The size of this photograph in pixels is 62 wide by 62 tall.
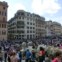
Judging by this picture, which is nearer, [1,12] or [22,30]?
[1,12]

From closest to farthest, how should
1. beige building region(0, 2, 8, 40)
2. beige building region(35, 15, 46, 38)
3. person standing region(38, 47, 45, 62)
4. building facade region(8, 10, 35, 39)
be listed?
person standing region(38, 47, 45, 62) → beige building region(0, 2, 8, 40) → building facade region(8, 10, 35, 39) → beige building region(35, 15, 46, 38)

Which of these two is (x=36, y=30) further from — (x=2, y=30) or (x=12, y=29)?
(x=2, y=30)

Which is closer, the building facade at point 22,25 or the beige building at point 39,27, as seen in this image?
the building facade at point 22,25

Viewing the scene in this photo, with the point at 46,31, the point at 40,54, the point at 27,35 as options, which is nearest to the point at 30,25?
the point at 27,35

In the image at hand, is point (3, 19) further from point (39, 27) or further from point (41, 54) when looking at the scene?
point (41, 54)

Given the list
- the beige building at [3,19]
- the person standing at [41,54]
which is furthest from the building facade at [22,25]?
the person standing at [41,54]

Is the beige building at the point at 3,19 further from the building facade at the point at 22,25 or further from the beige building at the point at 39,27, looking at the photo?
the beige building at the point at 39,27

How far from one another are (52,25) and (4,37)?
108 meters

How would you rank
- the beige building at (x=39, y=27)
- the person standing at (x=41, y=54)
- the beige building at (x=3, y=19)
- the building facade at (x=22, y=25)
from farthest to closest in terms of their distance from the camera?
1. the beige building at (x=39, y=27)
2. the building facade at (x=22, y=25)
3. the beige building at (x=3, y=19)
4. the person standing at (x=41, y=54)

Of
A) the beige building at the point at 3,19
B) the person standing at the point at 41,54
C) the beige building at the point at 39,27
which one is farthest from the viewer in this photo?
the beige building at the point at 39,27

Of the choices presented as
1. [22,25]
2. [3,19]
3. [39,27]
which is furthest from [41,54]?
→ [39,27]

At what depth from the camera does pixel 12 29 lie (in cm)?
13300

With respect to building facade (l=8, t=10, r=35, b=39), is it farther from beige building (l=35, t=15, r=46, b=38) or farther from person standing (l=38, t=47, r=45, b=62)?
person standing (l=38, t=47, r=45, b=62)

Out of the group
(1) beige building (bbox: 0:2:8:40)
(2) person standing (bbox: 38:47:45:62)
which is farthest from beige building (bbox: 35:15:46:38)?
(2) person standing (bbox: 38:47:45:62)
